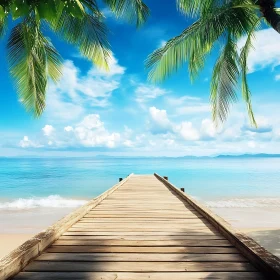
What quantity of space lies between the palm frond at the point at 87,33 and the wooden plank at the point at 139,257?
5.08m

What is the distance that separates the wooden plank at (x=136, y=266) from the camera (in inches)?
87.7

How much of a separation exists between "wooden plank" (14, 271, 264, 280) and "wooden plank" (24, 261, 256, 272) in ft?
0.22

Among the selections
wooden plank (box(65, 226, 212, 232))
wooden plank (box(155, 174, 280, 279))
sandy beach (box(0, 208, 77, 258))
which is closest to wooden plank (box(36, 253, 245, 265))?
wooden plank (box(155, 174, 280, 279))

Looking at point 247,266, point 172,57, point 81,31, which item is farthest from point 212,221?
point 81,31

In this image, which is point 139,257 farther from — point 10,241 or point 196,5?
point 10,241

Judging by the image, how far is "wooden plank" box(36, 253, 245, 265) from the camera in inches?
95.7

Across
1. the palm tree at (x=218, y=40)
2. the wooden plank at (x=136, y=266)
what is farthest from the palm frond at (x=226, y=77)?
the wooden plank at (x=136, y=266)

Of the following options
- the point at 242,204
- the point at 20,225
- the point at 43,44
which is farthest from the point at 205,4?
the point at 242,204

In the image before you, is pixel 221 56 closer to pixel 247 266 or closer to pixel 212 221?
pixel 212 221

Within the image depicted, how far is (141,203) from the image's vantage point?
18.7ft

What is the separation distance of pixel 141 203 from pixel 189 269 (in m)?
3.48

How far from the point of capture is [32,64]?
6688 mm

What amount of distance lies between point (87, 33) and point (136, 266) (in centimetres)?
540

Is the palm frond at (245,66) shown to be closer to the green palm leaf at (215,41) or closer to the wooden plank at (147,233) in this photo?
the green palm leaf at (215,41)
